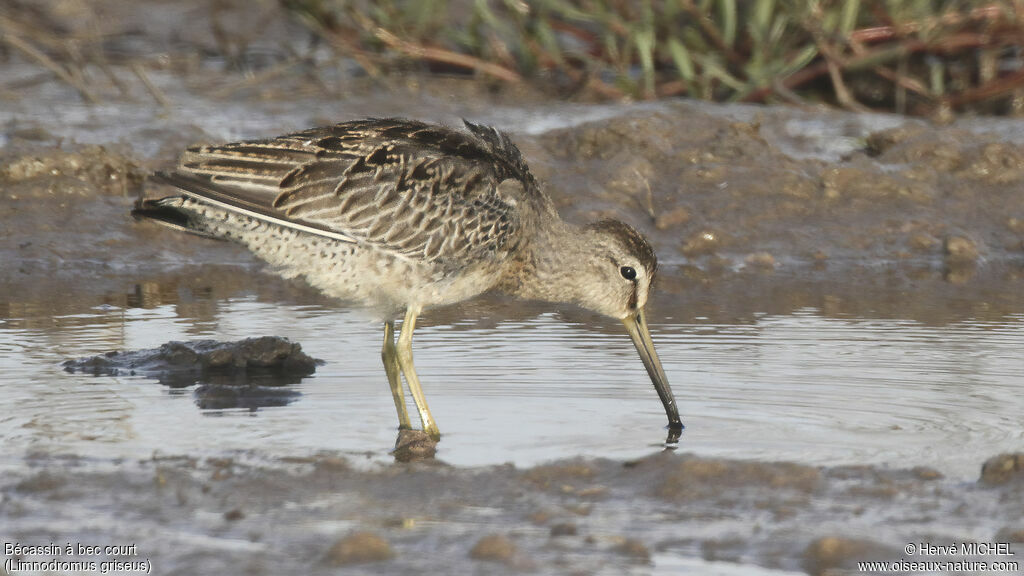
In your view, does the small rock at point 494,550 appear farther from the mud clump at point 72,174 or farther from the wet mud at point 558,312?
the mud clump at point 72,174

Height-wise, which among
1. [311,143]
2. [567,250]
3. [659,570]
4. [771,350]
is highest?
[311,143]

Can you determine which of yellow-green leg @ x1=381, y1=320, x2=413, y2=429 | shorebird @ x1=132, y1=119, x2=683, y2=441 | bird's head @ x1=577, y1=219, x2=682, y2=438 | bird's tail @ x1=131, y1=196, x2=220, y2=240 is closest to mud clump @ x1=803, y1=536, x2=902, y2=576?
shorebird @ x1=132, y1=119, x2=683, y2=441

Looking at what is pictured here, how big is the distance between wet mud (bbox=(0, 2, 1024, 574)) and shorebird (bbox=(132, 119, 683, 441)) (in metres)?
0.42

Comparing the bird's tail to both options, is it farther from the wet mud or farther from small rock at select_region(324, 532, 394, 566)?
small rock at select_region(324, 532, 394, 566)

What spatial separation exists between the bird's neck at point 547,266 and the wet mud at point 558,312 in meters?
0.70

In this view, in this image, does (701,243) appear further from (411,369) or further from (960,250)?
(411,369)

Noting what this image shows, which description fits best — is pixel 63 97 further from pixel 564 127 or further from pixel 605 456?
pixel 605 456

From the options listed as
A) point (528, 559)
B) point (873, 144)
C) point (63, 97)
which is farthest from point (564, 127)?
point (528, 559)

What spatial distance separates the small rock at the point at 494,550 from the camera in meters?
3.01

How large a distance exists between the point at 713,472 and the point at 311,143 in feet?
5.51

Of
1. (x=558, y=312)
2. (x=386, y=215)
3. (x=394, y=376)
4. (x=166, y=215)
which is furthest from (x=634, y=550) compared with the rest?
(x=558, y=312)

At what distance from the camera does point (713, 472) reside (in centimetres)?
362

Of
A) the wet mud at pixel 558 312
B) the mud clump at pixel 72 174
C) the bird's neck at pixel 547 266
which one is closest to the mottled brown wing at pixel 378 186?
the bird's neck at pixel 547 266

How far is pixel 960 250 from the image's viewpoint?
22.2ft
